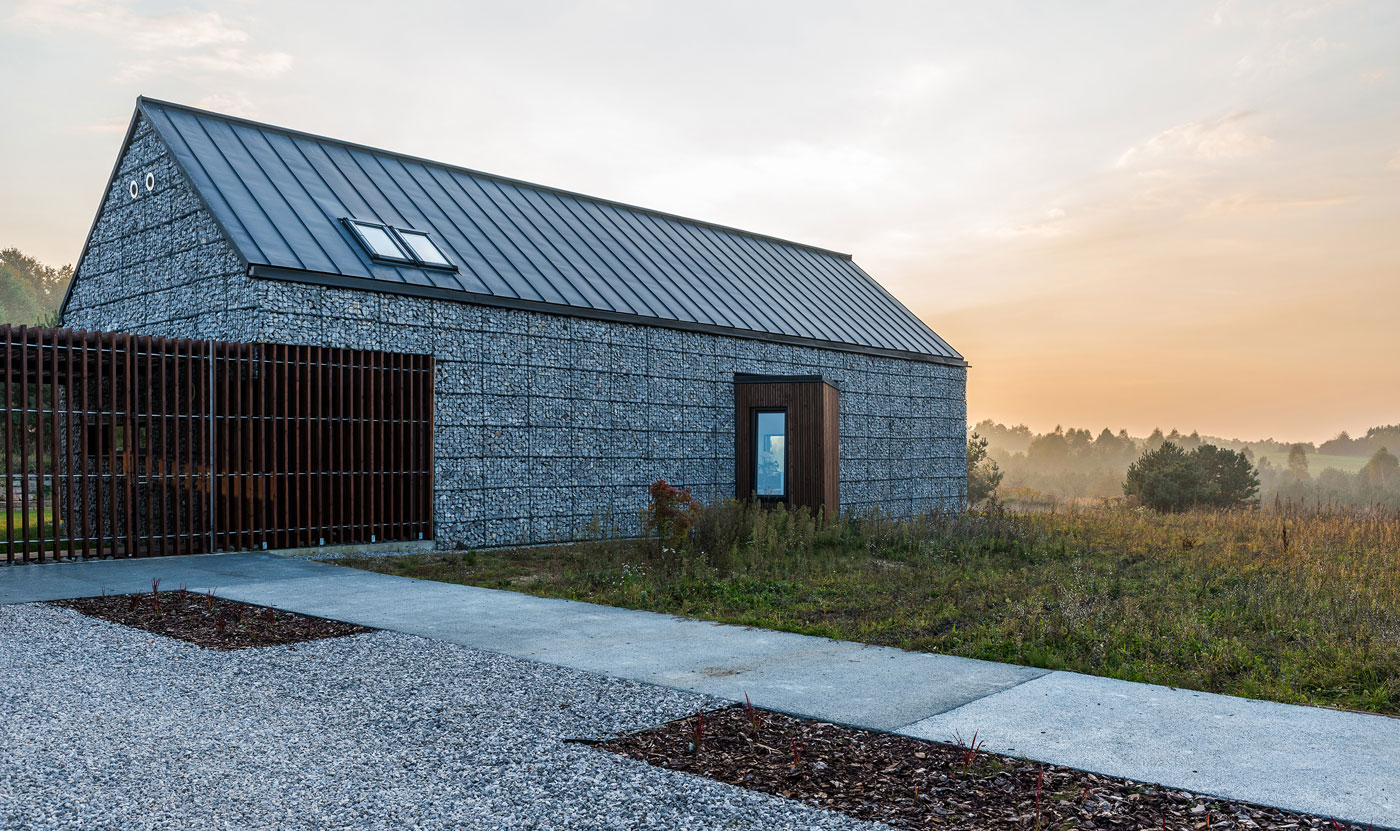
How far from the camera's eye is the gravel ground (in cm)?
382

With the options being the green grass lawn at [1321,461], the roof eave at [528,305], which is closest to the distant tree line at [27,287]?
the roof eave at [528,305]

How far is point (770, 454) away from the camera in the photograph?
60.9 ft

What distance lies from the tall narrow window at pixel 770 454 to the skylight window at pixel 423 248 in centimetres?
657

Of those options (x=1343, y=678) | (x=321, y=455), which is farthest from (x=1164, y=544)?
(x=321, y=455)

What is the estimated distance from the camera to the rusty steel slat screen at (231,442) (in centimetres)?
1162

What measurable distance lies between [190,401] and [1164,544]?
13950 millimetres

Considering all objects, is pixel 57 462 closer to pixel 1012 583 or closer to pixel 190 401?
pixel 190 401

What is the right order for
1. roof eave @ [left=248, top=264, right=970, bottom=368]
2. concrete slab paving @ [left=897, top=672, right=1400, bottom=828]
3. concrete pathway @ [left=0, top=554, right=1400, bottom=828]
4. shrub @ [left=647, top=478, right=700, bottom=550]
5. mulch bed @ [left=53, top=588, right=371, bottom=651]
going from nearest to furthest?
concrete slab paving @ [left=897, top=672, right=1400, bottom=828] → concrete pathway @ [left=0, top=554, right=1400, bottom=828] → mulch bed @ [left=53, top=588, right=371, bottom=651] → shrub @ [left=647, top=478, right=700, bottom=550] → roof eave @ [left=248, top=264, right=970, bottom=368]

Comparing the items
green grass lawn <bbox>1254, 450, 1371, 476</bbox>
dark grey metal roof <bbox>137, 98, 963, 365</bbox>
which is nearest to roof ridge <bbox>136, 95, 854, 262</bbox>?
dark grey metal roof <bbox>137, 98, 963, 365</bbox>

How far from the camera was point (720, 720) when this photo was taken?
5.13 m

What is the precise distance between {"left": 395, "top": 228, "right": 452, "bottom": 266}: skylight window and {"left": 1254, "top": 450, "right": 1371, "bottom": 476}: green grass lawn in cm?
8939

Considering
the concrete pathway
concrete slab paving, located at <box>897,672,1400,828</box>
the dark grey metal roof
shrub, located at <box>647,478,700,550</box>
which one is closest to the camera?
concrete slab paving, located at <box>897,672,1400,828</box>

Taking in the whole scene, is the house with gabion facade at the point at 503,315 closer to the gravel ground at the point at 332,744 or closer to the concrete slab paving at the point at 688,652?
the concrete slab paving at the point at 688,652

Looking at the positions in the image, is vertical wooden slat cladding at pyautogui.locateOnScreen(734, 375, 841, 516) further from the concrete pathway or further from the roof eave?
the concrete pathway
